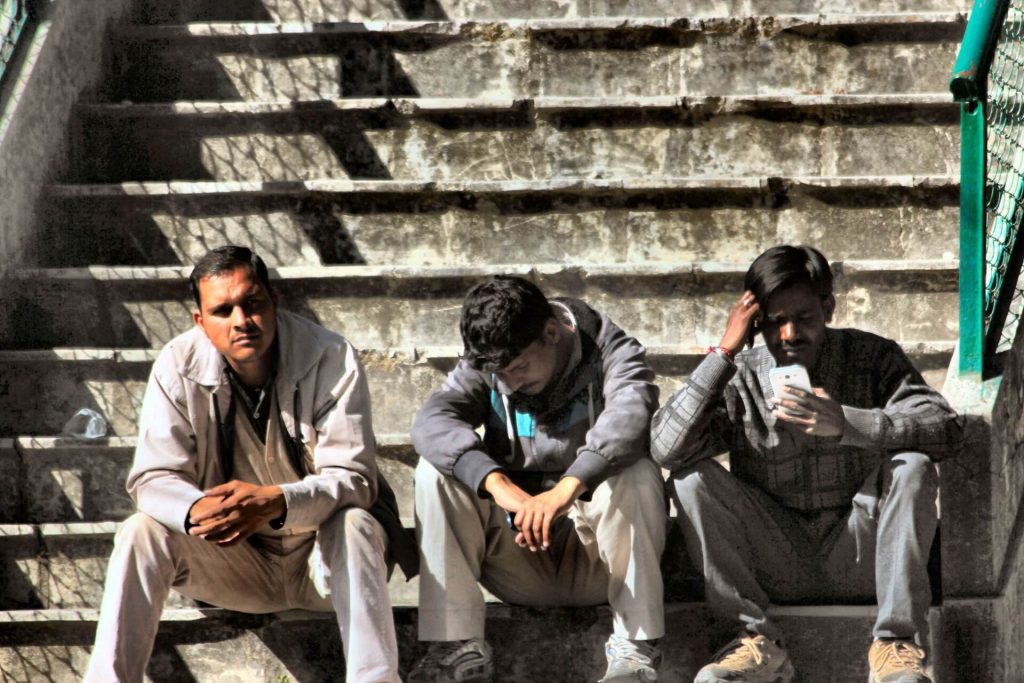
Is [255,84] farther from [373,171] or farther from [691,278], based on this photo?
[691,278]

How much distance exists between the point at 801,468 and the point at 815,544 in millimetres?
216

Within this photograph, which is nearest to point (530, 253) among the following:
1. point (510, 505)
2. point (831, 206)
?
point (831, 206)

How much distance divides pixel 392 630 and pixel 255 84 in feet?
9.10

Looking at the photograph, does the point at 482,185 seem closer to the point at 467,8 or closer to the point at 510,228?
the point at 510,228

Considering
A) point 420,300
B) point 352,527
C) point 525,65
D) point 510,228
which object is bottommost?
point 352,527

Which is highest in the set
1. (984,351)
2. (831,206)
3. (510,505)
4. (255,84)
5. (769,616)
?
(255,84)

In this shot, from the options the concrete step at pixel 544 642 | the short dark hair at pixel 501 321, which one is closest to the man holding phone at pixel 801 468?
the concrete step at pixel 544 642

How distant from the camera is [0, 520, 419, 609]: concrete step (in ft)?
15.7

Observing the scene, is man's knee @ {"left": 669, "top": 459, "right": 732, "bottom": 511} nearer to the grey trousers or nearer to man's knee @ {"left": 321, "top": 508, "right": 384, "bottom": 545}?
the grey trousers

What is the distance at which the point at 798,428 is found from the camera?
4391mm

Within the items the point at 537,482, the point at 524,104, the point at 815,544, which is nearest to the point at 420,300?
the point at 524,104

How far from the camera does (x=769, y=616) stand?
4.34 meters

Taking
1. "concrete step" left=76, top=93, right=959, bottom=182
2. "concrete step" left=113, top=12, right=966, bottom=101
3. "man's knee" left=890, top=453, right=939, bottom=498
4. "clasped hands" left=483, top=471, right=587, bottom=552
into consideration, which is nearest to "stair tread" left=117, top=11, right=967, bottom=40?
"concrete step" left=113, top=12, right=966, bottom=101

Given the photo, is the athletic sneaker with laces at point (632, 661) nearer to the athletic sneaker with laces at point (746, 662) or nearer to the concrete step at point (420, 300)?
the athletic sneaker with laces at point (746, 662)
